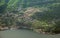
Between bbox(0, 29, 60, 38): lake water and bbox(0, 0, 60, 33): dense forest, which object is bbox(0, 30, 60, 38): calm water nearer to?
bbox(0, 29, 60, 38): lake water

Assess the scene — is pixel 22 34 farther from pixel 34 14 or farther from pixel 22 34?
pixel 34 14

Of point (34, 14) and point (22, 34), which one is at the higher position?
point (34, 14)

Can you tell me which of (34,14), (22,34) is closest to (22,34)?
(22,34)

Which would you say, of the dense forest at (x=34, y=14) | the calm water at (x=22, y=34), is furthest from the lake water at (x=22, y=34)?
the dense forest at (x=34, y=14)

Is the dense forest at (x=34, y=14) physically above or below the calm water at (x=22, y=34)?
above

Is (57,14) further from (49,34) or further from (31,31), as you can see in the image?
(31,31)

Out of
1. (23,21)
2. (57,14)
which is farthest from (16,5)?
(57,14)

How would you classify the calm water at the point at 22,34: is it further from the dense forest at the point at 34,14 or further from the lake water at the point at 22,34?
the dense forest at the point at 34,14

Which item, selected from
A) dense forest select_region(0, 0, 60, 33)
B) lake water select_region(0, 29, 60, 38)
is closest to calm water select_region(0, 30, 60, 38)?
lake water select_region(0, 29, 60, 38)
